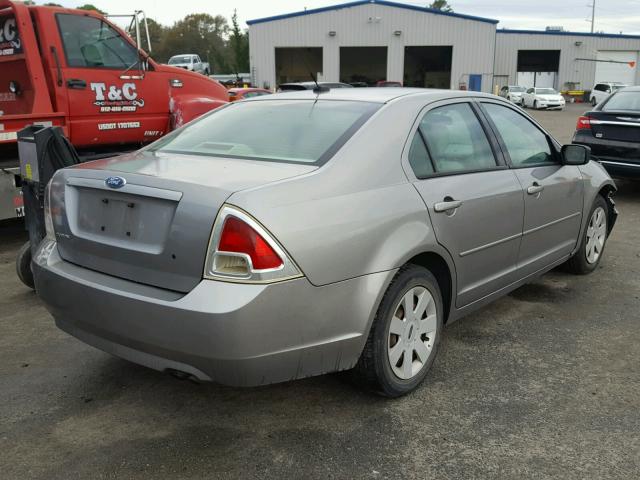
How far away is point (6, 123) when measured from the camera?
6.24 metres

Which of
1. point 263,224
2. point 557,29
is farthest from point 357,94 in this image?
point 557,29

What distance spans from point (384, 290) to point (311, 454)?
0.80 metres

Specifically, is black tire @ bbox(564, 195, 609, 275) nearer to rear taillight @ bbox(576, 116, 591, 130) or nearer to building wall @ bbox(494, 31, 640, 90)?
rear taillight @ bbox(576, 116, 591, 130)

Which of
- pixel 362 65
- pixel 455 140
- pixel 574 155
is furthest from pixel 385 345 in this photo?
pixel 362 65

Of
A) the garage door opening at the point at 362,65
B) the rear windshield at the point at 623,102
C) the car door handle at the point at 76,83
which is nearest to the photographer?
the car door handle at the point at 76,83

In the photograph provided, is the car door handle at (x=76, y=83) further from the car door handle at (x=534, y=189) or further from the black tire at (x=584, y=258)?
the black tire at (x=584, y=258)

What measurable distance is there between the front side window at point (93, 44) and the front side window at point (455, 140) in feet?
16.0

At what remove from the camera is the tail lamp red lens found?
246 centimetres

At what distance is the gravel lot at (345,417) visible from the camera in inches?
104

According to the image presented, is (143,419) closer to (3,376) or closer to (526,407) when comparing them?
(3,376)

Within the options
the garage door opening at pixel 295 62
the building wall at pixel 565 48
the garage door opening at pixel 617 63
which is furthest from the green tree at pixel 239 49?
the garage door opening at pixel 617 63

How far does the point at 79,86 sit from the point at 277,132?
4.40 metres

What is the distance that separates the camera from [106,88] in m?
7.16

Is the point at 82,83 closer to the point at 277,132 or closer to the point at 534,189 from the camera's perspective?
the point at 277,132
